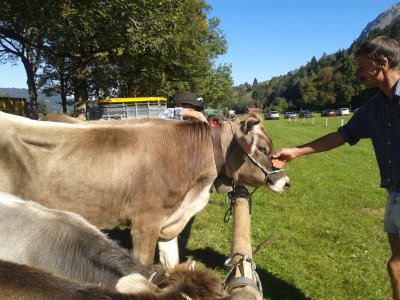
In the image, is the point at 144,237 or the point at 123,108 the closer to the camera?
the point at 144,237

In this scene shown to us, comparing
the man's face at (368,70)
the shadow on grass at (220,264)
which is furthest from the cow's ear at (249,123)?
the shadow on grass at (220,264)

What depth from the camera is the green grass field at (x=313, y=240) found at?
518 centimetres

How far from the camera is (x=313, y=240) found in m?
6.82

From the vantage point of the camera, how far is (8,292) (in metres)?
1.83

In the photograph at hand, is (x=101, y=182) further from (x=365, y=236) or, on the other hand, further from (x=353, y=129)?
(x=365, y=236)

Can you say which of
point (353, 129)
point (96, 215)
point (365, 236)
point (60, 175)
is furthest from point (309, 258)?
point (60, 175)

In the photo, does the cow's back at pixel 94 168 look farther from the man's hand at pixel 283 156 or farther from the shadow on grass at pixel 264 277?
the shadow on grass at pixel 264 277

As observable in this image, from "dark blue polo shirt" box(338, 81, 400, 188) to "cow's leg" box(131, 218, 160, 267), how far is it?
2389 mm

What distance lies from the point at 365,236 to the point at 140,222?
174 inches

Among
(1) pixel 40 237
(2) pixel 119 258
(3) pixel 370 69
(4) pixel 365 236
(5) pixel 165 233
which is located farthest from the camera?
(4) pixel 365 236

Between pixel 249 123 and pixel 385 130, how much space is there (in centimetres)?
177

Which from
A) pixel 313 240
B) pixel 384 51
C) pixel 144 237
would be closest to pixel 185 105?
pixel 144 237

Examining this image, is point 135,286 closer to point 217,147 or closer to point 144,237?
point 144,237

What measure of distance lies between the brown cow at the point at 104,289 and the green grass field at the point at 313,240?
10.5 feet
